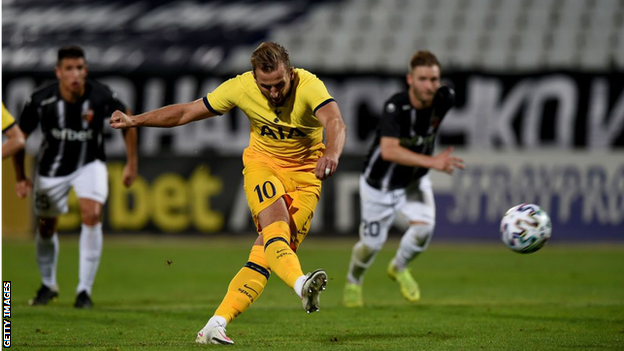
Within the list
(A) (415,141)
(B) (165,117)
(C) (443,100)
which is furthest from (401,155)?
(B) (165,117)

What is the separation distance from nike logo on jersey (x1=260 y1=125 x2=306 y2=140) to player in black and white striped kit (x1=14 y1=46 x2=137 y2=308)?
3021 millimetres

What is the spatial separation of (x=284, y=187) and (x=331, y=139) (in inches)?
32.0

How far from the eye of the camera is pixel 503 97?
56.0 feet

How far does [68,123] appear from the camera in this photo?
31.2 ft

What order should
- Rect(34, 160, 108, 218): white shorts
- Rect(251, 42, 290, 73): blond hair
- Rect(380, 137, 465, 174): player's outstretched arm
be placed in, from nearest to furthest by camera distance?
Rect(251, 42, 290, 73): blond hair < Rect(380, 137, 465, 174): player's outstretched arm < Rect(34, 160, 108, 218): white shorts

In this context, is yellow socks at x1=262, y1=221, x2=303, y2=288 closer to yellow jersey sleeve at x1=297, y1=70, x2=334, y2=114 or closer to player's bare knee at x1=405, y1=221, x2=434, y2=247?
yellow jersey sleeve at x1=297, y1=70, x2=334, y2=114

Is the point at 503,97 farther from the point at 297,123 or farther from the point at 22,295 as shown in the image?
the point at 297,123

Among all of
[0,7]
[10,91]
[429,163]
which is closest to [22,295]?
[429,163]

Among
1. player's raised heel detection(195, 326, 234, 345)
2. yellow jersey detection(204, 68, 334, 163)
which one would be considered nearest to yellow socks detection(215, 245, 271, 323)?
player's raised heel detection(195, 326, 234, 345)

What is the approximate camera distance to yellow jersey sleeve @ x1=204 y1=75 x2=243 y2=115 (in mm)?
6672

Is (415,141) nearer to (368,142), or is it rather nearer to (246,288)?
(246,288)

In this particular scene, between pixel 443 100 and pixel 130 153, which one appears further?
pixel 130 153

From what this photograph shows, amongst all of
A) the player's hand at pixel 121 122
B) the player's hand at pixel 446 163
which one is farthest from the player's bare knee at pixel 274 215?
the player's hand at pixel 446 163

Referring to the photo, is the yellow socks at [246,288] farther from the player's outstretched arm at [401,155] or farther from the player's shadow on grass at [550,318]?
the player's shadow on grass at [550,318]
